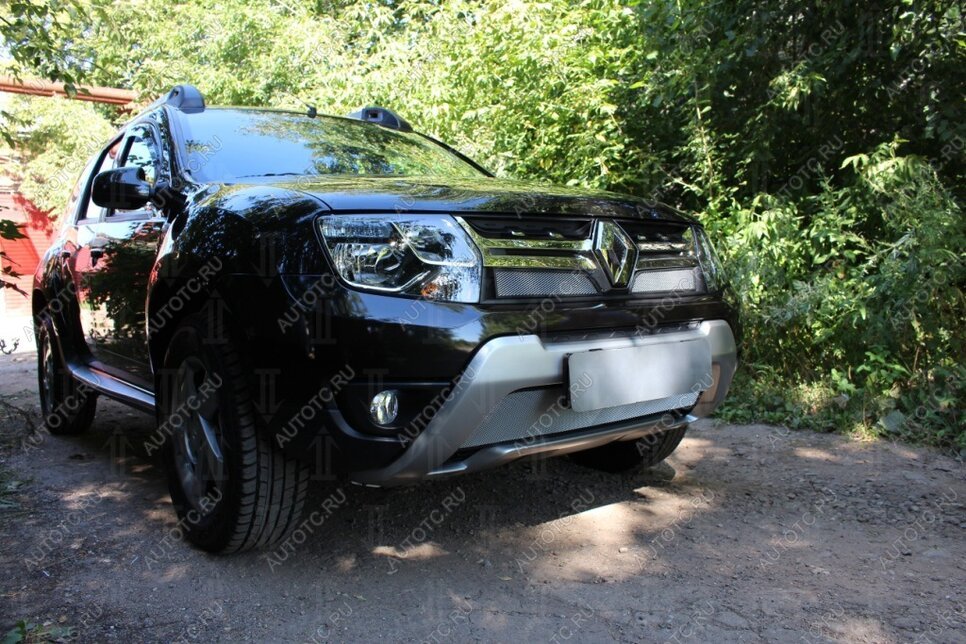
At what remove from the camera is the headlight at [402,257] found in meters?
2.17

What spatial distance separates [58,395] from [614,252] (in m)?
3.61

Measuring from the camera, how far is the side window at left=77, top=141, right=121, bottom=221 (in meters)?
3.89

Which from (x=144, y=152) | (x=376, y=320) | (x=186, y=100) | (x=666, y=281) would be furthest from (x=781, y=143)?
(x=376, y=320)

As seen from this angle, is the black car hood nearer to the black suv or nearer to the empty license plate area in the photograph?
the black suv

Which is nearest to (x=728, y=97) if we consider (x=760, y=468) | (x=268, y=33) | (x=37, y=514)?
(x=760, y=468)

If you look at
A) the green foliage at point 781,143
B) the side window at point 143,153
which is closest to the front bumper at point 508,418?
the side window at point 143,153

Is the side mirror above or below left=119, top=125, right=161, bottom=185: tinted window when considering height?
below

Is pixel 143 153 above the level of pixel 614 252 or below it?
above

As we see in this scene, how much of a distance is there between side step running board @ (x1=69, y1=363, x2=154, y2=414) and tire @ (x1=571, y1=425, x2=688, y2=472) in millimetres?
1867

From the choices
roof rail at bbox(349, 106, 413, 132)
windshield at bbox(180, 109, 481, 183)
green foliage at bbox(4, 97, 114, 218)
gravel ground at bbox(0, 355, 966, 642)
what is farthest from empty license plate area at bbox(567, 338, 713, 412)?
green foliage at bbox(4, 97, 114, 218)

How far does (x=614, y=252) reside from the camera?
253cm

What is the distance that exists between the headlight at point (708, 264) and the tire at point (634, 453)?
2.23 ft

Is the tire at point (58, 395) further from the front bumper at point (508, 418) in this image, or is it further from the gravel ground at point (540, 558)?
the front bumper at point (508, 418)

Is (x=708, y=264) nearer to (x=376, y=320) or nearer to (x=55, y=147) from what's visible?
(x=376, y=320)
